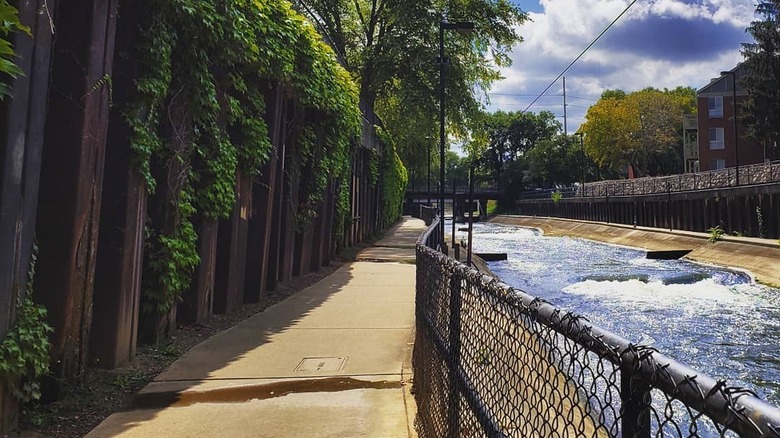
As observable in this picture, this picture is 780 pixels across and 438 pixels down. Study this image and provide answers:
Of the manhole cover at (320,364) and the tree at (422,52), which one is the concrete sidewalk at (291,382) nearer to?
the manhole cover at (320,364)

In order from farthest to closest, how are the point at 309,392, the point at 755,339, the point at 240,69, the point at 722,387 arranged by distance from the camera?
the point at 755,339 → the point at 240,69 → the point at 309,392 → the point at 722,387

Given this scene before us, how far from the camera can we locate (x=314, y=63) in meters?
9.02

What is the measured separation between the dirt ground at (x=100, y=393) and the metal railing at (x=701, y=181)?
24.8 meters

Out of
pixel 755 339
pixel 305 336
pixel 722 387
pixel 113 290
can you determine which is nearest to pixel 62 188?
pixel 113 290

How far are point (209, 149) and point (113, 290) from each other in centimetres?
208

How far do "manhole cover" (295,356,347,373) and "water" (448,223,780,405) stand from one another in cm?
246

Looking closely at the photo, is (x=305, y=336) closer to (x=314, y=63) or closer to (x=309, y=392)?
(x=309, y=392)

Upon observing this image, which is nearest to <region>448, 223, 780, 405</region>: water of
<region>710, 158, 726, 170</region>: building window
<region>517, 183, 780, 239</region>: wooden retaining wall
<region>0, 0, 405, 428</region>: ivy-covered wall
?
<region>0, 0, 405, 428</region>: ivy-covered wall

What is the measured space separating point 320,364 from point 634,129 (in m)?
56.0

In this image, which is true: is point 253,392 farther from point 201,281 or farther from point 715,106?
point 715,106

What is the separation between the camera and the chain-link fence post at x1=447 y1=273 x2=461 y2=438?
2.75 m

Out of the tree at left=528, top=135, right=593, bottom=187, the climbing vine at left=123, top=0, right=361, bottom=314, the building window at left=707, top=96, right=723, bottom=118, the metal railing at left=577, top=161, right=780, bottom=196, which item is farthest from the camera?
the tree at left=528, top=135, right=593, bottom=187

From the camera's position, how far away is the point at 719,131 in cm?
4669

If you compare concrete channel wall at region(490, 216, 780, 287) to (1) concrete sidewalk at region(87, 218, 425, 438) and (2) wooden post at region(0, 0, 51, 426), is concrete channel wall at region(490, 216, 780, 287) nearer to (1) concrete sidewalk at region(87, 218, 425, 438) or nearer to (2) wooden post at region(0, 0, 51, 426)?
(1) concrete sidewalk at region(87, 218, 425, 438)
